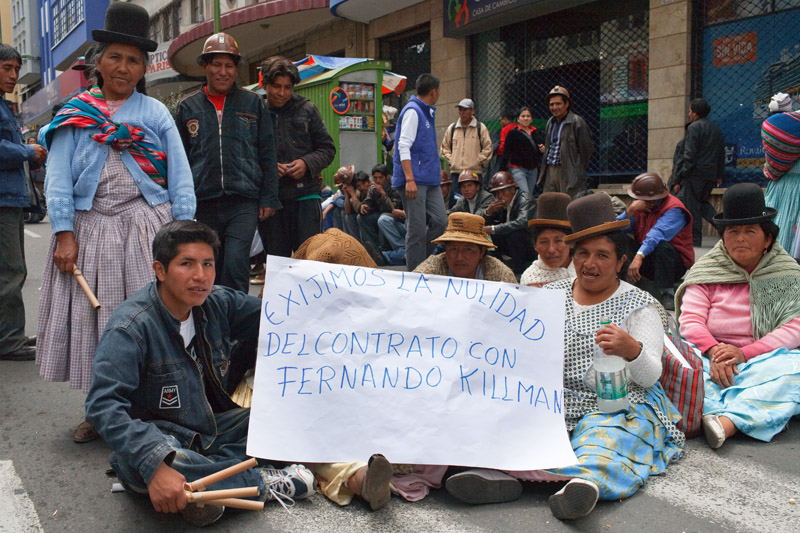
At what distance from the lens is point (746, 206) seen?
12.3 feet

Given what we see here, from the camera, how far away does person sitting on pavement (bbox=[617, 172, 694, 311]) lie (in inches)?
234

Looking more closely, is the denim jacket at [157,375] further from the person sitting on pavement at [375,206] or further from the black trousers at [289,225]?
the person sitting on pavement at [375,206]

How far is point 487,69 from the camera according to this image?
14.1 metres

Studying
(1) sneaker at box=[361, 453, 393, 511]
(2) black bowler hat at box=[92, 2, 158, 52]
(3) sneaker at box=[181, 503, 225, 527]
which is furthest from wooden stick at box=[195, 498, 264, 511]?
(2) black bowler hat at box=[92, 2, 158, 52]

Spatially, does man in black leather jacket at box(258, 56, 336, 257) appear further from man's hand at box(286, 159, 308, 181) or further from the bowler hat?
the bowler hat

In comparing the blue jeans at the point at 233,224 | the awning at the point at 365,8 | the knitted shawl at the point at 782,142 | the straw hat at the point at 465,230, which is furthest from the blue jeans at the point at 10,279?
the awning at the point at 365,8

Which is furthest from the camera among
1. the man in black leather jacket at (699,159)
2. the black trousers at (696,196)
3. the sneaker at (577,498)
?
the black trousers at (696,196)

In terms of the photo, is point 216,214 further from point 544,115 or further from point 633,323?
point 544,115

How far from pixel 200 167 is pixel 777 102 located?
163 inches

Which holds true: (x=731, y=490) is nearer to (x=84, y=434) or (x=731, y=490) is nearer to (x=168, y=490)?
(x=168, y=490)

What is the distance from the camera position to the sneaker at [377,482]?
255 centimetres

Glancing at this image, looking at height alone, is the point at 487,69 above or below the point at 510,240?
above

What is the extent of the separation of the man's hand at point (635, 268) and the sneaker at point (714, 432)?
2.77 meters

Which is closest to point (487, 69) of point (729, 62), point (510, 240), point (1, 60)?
point (729, 62)
